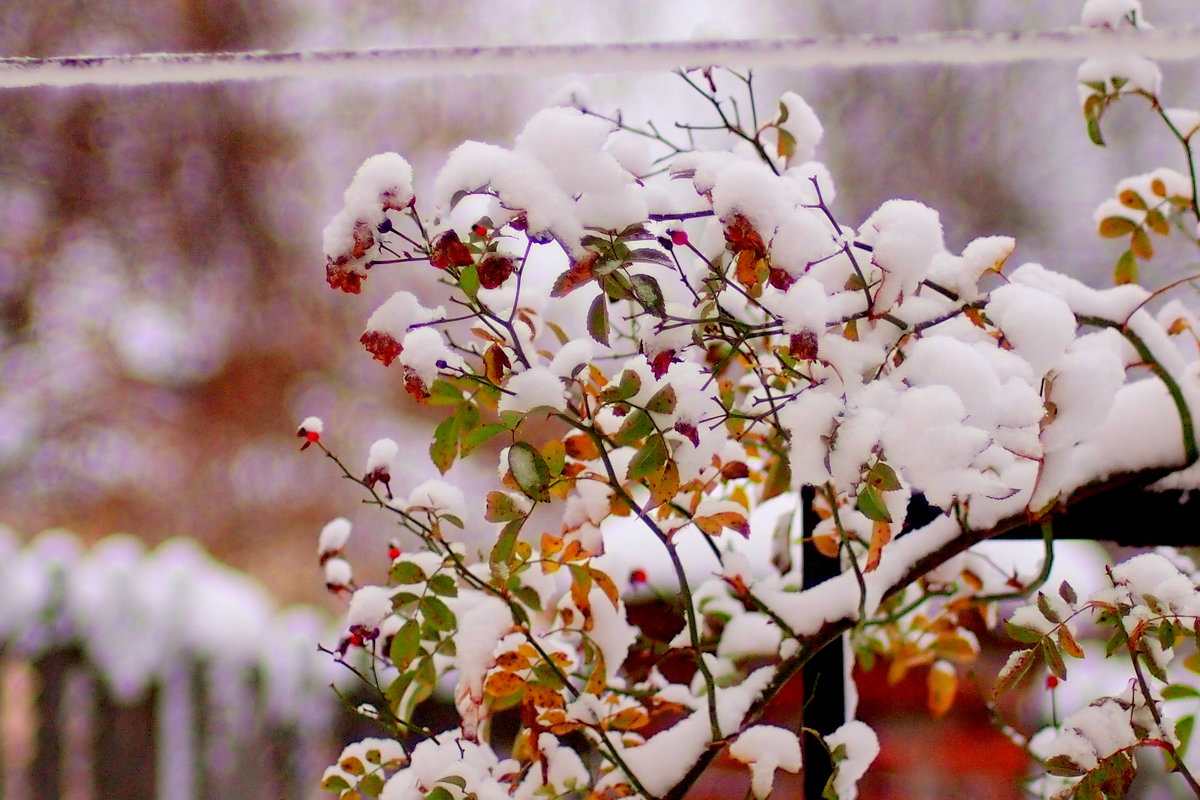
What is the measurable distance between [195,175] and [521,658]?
11.3 feet

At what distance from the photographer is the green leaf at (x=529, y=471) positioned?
439mm

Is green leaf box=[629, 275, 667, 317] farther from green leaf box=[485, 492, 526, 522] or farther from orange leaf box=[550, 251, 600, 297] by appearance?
green leaf box=[485, 492, 526, 522]

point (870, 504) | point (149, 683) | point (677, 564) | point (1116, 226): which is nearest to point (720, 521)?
point (677, 564)

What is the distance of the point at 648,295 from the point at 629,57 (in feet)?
0.37

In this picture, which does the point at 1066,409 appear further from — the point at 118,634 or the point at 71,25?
the point at 71,25

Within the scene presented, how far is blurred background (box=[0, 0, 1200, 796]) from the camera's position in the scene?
2.89 m

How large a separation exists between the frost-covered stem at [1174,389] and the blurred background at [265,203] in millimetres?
2355

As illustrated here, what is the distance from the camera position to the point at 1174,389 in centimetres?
59

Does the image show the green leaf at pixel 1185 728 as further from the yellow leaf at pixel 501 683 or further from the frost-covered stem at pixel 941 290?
Result: the yellow leaf at pixel 501 683

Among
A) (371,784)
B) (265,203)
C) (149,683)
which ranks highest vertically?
(265,203)

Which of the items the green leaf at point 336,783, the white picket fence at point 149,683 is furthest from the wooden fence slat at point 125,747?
the green leaf at point 336,783

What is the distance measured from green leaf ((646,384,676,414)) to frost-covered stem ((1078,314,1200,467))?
319 millimetres

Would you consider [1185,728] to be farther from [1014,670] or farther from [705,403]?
[705,403]

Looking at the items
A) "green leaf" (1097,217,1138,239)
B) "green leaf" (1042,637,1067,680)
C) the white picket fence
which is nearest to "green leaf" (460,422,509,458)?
→ "green leaf" (1042,637,1067,680)
